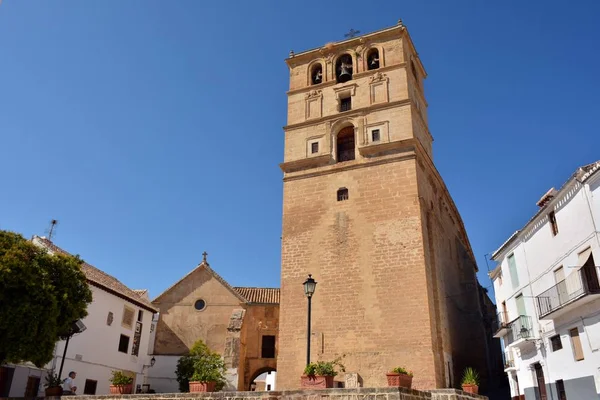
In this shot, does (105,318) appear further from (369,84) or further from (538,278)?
(538,278)

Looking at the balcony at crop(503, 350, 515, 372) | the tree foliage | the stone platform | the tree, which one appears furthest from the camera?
the tree foliage

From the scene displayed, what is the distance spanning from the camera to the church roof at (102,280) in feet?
63.9

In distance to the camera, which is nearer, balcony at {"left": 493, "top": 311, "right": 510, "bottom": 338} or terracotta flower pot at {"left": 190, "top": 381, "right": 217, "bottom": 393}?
terracotta flower pot at {"left": 190, "top": 381, "right": 217, "bottom": 393}

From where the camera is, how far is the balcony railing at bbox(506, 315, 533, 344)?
53.0 ft

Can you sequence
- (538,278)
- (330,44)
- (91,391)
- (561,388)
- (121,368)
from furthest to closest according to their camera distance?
(330,44) < (121,368) < (91,391) < (538,278) < (561,388)

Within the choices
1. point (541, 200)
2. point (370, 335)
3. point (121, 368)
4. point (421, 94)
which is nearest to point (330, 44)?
point (421, 94)

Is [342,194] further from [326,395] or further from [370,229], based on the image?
[326,395]

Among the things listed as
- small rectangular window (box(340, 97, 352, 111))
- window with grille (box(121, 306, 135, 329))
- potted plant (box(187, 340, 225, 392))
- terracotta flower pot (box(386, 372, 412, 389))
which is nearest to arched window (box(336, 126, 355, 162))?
small rectangular window (box(340, 97, 352, 111))

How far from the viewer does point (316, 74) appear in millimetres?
23672

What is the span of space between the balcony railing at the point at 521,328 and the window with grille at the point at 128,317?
14873mm

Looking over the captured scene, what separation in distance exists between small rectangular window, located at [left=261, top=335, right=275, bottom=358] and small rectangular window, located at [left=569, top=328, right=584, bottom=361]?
14.1m

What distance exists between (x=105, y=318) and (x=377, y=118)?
1317cm

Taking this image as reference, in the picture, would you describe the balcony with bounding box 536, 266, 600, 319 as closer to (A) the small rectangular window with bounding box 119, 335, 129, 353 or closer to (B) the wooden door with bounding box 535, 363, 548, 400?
(B) the wooden door with bounding box 535, 363, 548, 400

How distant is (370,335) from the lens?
55.8 feet
